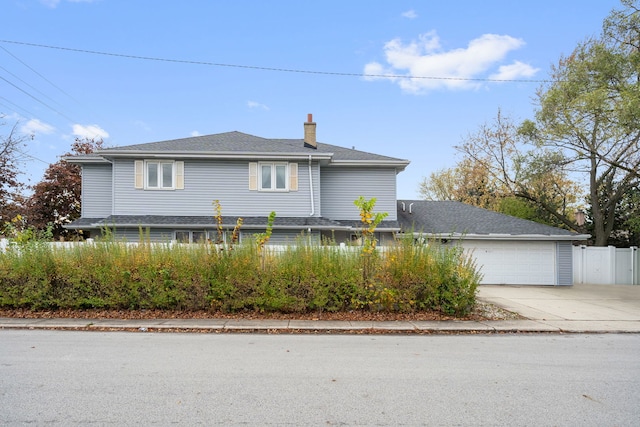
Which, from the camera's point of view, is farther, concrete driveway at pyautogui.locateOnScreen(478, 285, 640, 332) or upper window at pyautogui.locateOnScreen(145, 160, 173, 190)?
upper window at pyautogui.locateOnScreen(145, 160, 173, 190)

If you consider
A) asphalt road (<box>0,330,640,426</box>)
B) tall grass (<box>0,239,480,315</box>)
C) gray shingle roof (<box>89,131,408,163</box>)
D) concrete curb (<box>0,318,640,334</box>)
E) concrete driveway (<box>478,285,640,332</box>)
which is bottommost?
concrete driveway (<box>478,285,640,332</box>)

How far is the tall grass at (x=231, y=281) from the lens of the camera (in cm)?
906

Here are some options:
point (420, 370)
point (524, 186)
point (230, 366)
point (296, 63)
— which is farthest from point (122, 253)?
point (524, 186)

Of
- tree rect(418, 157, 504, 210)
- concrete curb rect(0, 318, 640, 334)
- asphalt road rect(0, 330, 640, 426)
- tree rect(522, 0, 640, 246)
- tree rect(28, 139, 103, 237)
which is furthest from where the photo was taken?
tree rect(418, 157, 504, 210)

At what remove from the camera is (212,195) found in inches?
677

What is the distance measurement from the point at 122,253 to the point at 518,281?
15329 millimetres

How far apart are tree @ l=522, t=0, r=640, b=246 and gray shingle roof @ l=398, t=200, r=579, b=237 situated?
3.98 metres

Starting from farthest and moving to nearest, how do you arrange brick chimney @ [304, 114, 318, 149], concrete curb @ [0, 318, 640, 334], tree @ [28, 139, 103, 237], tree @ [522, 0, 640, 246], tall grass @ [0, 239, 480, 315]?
1. tree @ [28, 139, 103, 237]
2. brick chimney @ [304, 114, 318, 149]
3. tree @ [522, 0, 640, 246]
4. tall grass @ [0, 239, 480, 315]
5. concrete curb @ [0, 318, 640, 334]

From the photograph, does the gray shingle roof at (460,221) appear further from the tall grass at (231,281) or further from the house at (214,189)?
the tall grass at (231,281)

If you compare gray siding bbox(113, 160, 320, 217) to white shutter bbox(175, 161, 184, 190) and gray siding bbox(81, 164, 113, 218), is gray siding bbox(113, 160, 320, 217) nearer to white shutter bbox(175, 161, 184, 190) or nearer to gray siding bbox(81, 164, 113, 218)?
white shutter bbox(175, 161, 184, 190)

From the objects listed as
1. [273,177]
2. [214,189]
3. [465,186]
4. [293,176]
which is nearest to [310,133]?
[293,176]

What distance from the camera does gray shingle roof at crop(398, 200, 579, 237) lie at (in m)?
17.3

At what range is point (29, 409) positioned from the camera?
395 centimetres

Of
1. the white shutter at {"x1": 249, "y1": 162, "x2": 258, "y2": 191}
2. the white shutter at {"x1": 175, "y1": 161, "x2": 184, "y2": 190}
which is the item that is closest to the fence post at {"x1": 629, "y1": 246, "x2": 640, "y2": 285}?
the white shutter at {"x1": 249, "y1": 162, "x2": 258, "y2": 191}
